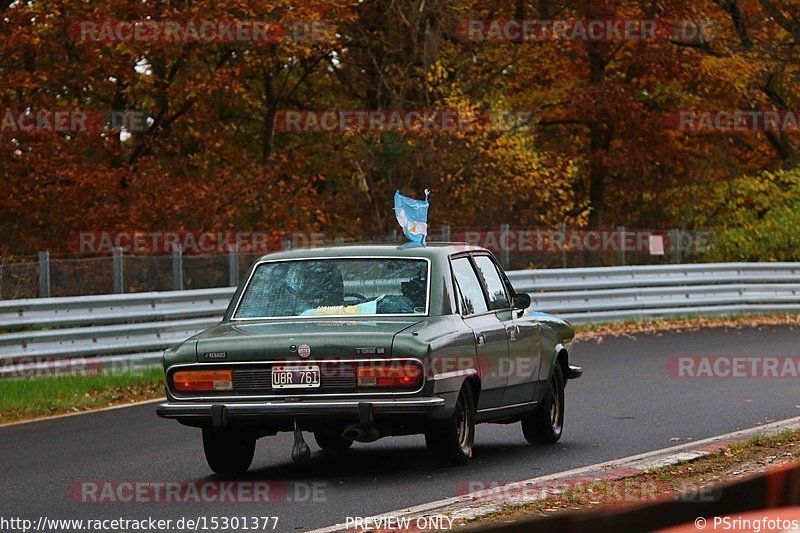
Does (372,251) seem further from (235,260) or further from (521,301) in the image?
(235,260)

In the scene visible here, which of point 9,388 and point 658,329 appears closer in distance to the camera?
point 9,388

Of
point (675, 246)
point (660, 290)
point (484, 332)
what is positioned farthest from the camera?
point (675, 246)

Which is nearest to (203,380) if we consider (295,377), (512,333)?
(295,377)

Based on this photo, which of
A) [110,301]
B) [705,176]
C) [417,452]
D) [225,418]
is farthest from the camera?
[705,176]

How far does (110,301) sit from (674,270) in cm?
1327

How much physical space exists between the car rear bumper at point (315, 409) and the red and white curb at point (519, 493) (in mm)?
732

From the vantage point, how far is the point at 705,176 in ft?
141

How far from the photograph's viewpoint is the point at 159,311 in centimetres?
1881

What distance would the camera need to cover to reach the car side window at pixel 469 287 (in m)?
11.1

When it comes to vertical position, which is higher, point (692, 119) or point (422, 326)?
point (692, 119)

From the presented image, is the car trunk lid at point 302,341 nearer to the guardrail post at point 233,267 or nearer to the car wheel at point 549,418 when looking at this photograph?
the car wheel at point 549,418

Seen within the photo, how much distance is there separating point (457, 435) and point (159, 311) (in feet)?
30.2

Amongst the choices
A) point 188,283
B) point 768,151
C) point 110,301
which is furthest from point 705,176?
point 110,301

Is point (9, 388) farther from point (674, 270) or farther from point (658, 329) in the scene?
point (674, 270)
